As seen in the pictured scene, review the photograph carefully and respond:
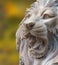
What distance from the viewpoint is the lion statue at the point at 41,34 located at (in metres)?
2.39

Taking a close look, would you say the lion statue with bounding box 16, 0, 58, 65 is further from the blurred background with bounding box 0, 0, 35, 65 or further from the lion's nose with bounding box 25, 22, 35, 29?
the blurred background with bounding box 0, 0, 35, 65

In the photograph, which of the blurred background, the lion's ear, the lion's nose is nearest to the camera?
the lion's nose

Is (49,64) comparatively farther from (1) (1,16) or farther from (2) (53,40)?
(1) (1,16)

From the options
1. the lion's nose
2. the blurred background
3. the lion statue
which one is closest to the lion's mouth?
the lion statue

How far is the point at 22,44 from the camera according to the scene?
2520 mm

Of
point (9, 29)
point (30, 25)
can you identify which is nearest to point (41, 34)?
point (30, 25)

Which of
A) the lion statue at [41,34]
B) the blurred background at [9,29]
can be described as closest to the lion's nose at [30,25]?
the lion statue at [41,34]

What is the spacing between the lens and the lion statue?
2387mm

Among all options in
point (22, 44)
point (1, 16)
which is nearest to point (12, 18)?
point (1, 16)

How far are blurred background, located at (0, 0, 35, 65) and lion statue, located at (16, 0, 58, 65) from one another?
480 cm

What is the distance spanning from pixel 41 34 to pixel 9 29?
5088 millimetres

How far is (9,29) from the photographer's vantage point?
295 inches

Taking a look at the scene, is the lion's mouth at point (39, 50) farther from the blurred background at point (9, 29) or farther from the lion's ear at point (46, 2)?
the blurred background at point (9, 29)

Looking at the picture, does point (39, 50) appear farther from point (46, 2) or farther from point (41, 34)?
point (46, 2)
